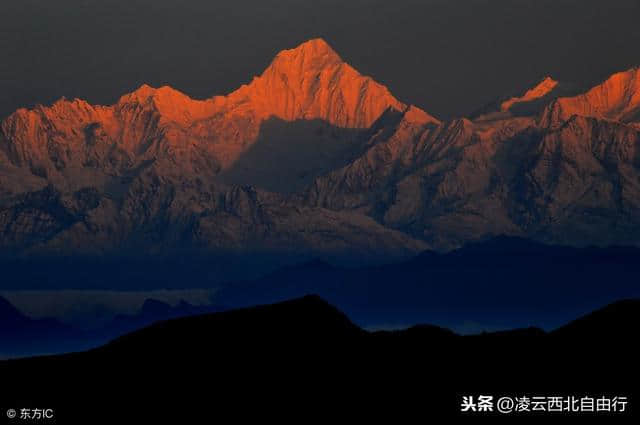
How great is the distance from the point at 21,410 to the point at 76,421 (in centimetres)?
593

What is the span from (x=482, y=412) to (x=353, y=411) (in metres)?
16.2

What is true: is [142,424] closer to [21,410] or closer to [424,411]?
[21,410]

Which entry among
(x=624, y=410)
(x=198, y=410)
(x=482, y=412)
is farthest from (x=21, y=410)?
(x=624, y=410)

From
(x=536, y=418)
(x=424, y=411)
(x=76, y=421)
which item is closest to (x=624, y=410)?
(x=536, y=418)

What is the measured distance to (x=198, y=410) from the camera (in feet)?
639

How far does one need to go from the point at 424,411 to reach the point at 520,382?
1252 cm

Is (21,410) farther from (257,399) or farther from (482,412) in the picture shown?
(482,412)

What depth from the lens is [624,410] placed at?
7180 inches

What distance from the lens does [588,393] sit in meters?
194

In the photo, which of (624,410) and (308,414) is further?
(308,414)

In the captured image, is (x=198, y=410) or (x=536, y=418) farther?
(x=198, y=410)

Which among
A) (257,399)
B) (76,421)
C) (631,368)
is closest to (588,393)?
(631,368)

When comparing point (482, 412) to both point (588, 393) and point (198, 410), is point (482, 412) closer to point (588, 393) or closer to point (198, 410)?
point (588, 393)

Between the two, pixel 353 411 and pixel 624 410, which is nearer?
pixel 624 410
